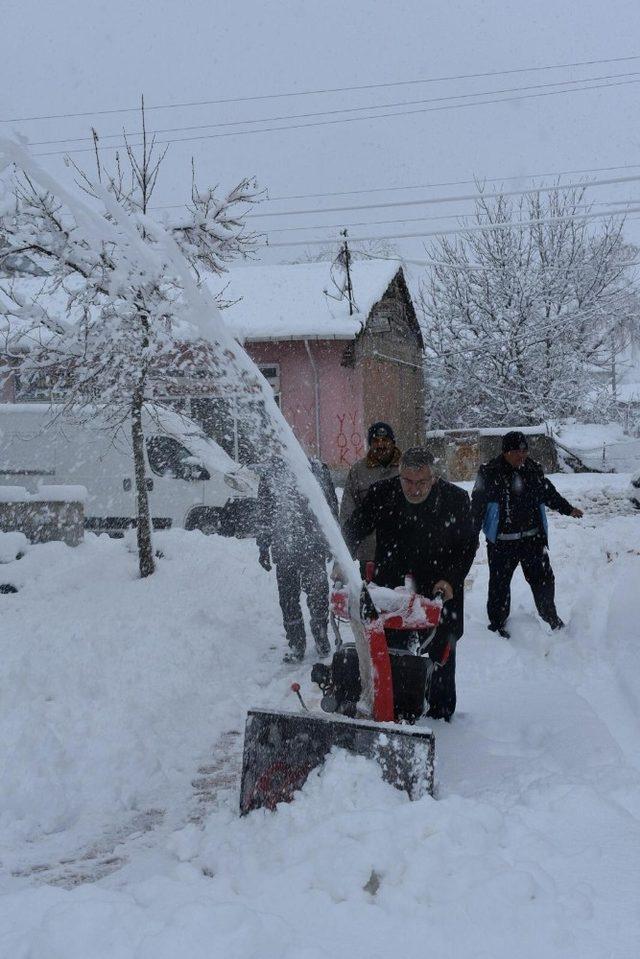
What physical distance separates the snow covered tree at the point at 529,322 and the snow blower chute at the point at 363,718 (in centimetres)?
2205

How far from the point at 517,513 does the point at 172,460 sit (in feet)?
18.5

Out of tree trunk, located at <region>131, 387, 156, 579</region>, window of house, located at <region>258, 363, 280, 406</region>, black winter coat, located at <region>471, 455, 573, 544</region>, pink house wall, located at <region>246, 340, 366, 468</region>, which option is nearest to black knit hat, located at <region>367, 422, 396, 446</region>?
black winter coat, located at <region>471, 455, 573, 544</region>

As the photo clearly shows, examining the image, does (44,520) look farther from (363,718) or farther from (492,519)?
(363,718)

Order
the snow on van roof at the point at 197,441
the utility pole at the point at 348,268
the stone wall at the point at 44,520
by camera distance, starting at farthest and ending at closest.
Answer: the utility pole at the point at 348,268, the snow on van roof at the point at 197,441, the stone wall at the point at 44,520

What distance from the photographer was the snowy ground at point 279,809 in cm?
257

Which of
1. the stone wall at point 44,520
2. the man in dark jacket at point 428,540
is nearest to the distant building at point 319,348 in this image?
the stone wall at point 44,520

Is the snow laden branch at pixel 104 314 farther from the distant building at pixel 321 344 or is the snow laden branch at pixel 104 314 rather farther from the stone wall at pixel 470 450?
the stone wall at pixel 470 450

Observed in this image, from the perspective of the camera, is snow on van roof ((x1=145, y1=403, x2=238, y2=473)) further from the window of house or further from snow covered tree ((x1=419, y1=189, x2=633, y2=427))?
snow covered tree ((x1=419, y1=189, x2=633, y2=427))

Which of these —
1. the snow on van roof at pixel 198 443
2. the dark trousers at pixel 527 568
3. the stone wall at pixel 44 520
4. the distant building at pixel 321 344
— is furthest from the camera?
the distant building at pixel 321 344

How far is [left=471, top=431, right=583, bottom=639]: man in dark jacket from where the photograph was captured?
708 cm

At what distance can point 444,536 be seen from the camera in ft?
15.7

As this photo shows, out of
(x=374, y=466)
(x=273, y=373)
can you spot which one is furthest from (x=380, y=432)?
(x=273, y=373)

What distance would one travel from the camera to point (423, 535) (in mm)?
4785

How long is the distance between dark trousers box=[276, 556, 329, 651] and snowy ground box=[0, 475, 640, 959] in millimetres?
311
